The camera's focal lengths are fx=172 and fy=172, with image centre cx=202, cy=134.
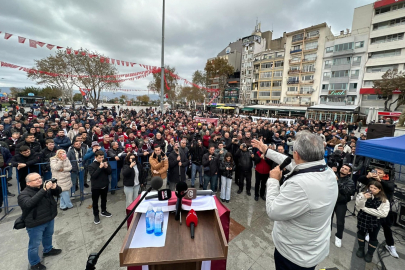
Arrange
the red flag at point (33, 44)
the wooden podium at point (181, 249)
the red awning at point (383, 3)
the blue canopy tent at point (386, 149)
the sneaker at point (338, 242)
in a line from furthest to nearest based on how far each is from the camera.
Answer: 1. the red awning at point (383, 3)
2. the red flag at point (33, 44)
3. the blue canopy tent at point (386, 149)
4. the sneaker at point (338, 242)
5. the wooden podium at point (181, 249)

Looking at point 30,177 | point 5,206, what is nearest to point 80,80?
point 5,206

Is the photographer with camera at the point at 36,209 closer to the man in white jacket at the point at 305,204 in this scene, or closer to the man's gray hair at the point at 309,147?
the man in white jacket at the point at 305,204

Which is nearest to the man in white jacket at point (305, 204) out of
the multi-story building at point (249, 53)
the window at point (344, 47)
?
the window at point (344, 47)

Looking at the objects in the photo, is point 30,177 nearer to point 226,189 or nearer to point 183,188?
point 183,188

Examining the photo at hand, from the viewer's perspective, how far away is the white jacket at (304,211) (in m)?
1.58

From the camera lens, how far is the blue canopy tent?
4014mm

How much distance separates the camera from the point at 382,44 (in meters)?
29.2

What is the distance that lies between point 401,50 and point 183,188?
1721 inches

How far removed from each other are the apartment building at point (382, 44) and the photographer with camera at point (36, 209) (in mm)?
41328

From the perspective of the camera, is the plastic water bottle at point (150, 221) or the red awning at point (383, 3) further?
the red awning at point (383, 3)

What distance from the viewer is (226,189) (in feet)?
17.9

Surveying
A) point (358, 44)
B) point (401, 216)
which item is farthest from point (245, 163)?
point (358, 44)

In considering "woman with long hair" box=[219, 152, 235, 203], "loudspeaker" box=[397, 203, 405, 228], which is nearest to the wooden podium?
"woman with long hair" box=[219, 152, 235, 203]

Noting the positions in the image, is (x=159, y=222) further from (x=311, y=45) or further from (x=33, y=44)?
(x=311, y=45)
